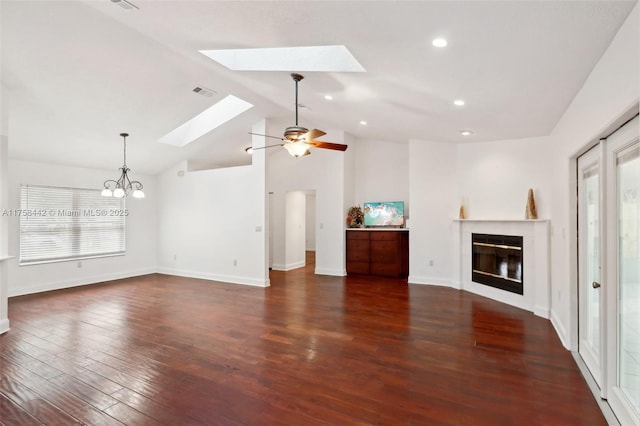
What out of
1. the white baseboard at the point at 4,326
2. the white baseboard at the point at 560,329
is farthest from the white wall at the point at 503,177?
the white baseboard at the point at 4,326

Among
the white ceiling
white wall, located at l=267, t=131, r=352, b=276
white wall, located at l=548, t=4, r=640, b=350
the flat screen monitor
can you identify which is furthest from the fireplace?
white wall, located at l=267, t=131, r=352, b=276

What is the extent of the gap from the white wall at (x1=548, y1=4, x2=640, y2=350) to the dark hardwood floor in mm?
495

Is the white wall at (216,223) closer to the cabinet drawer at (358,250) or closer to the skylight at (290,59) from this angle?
the cabinet drawer at (358,250)

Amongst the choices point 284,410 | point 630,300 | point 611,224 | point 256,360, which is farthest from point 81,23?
point 630,300

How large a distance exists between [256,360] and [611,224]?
329cm

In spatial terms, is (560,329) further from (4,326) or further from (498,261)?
(4,326)

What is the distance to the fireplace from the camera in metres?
5.16

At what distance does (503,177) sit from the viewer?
225 inches

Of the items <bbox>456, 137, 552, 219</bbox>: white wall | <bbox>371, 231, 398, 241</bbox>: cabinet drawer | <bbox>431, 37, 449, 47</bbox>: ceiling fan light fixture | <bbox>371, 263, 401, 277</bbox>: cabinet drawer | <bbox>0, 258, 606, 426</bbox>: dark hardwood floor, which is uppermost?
<bbox>431, 37, 449, 47</bbox>: ceiling fan light fixture

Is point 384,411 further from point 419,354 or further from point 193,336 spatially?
point 193,336

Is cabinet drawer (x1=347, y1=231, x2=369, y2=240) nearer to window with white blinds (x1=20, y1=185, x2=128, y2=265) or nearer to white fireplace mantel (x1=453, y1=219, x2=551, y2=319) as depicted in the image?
white fireplace mantel (x1=453, y1=219, x2=551, y2=319)

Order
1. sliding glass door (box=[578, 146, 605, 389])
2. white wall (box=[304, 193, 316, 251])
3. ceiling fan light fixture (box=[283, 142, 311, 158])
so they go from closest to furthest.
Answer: sliding glass door (box=[578, 146, 605, 389]) → ceiling fan light fixture (box=[283, 142, 311, 158]) → white wall (box=[304, 193, 316, 251])

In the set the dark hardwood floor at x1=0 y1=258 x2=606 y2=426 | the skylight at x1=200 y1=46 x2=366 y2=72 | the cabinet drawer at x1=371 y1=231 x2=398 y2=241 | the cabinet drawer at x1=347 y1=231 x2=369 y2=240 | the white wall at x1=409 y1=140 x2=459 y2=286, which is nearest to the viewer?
the dark hardwood floor at x1=0 y1=258 x2=606 y2=426

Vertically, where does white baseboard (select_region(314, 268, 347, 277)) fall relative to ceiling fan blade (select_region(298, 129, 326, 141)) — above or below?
below
